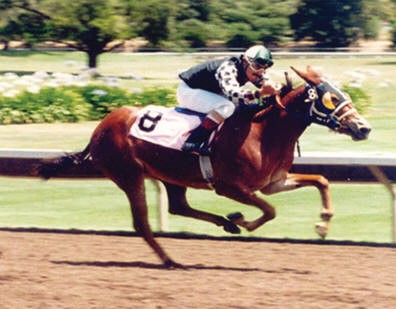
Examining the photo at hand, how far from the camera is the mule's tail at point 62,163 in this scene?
9.56 meters

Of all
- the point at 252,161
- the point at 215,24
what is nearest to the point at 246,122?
the point at 252,161

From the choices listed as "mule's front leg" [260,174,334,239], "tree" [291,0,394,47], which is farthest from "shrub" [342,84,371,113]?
"tree" [291,0,394,47]

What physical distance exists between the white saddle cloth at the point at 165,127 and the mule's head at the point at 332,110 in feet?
3.14

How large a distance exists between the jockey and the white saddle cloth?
78 millimetres

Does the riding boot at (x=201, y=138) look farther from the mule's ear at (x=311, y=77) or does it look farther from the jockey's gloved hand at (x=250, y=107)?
the mule's ear at (x=311, y=77)

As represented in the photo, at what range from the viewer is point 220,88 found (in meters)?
8.73

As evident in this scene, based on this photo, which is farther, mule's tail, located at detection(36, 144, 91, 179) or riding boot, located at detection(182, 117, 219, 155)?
mule's tail, located at detection(36, 144, 91, 179)

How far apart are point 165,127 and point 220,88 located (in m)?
0.55

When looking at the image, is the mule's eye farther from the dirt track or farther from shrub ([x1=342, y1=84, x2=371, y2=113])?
shrub ([x1=342, y1=84, x2=371, y2=113])

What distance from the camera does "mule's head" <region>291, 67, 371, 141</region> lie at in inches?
331

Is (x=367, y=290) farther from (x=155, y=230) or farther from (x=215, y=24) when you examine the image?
(x=215, y=24)

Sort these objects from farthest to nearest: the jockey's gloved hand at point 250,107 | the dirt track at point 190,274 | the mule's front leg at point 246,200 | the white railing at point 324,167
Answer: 1. the white railing at point 324,167
2. the jockey's gloved hand at point 250,107
3. the mule's front leg at point 246,200
4. the dirt track at point 190,274

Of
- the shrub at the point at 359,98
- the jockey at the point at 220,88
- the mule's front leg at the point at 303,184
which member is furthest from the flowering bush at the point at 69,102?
the mule's front leg at the point at 303,184

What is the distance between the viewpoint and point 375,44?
221 ft
